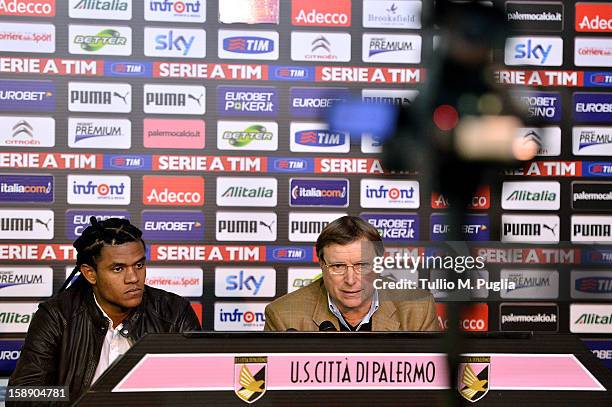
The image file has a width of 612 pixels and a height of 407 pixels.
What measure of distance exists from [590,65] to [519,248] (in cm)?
233

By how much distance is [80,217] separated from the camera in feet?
8.71

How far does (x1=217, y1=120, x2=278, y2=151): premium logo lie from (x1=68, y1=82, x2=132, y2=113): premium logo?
37cm

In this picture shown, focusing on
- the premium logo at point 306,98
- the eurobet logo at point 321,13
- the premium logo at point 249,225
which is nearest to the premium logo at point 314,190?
the premium logo at point 249,225

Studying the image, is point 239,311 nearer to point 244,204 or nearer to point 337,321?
point 244,204

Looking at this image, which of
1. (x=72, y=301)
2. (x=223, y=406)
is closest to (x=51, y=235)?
(x=72, y=301)

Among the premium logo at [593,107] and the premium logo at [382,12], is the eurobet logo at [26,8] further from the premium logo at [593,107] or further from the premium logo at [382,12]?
the premium logo at [593,107]

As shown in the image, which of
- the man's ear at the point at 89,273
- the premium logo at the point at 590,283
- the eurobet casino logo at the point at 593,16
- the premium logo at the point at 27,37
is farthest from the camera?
the eurobet casino logo at the point at 593,16

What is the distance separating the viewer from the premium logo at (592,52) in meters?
2.79

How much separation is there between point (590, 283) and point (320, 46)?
2.11 meters

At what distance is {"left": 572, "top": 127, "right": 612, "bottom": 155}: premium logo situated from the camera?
9.12 feet

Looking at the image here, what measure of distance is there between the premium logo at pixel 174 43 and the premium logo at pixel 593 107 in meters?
1.45

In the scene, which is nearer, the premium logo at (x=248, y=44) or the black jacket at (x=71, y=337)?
the black jacket at (x=71, y=337)

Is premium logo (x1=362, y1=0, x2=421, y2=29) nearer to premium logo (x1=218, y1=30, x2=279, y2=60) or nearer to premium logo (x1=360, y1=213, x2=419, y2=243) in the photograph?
premium logo (x1=218, y1=30, x2=279, y2=60)

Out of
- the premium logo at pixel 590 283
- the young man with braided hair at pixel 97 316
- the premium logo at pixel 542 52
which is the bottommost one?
the young man with braided hair at pixel 97 316
